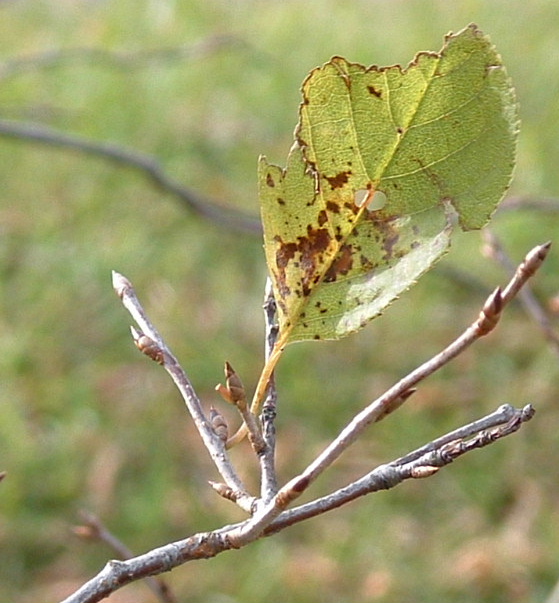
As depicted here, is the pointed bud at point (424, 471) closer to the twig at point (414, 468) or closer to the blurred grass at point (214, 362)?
the twig at point (414, 468)

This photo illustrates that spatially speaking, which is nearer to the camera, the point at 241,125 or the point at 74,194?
the point at 74,194

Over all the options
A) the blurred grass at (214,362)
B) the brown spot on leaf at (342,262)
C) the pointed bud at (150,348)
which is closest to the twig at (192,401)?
the pointed bud at (150,348)

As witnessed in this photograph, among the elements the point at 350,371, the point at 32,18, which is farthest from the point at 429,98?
the point at 32,18

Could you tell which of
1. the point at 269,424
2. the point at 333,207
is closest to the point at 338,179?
the point at 333,207

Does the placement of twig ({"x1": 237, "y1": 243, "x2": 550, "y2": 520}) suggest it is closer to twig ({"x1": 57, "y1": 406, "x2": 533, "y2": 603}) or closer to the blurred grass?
twig ({"x1": 57, "y1": 406, "x2": 533, "y2": 603})

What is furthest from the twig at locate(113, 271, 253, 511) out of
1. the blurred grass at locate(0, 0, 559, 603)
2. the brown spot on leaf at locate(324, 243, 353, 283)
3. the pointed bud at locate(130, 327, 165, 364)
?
the blurred grass at locate(0, 0, 559, 603)

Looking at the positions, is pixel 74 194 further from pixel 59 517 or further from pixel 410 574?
pixel 410 574
